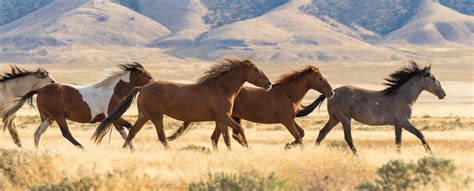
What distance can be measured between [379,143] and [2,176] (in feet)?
43.3

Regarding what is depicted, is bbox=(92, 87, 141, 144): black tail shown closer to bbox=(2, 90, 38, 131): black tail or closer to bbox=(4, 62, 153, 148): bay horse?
bbox=(4, 62, 153, 148): bay horse

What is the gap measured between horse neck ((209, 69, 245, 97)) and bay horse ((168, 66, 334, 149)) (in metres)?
1.26

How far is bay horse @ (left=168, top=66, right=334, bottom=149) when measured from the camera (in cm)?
1667

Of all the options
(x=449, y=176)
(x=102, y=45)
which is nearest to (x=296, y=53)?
(x=102, y=45)

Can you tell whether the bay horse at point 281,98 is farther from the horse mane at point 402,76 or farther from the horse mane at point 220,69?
the horse mane at point 402,76

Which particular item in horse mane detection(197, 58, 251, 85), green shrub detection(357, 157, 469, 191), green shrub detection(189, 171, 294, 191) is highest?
green shrub detection(189, 171, 294, 191)

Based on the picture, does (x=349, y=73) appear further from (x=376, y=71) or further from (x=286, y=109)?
(x=286, y=109)

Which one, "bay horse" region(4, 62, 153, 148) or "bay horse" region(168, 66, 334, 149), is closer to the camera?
"bay horse" region(168, 66, 334, 149)

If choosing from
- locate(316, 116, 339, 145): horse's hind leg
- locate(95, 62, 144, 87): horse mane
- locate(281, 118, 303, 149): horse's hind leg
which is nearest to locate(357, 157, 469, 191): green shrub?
locate(281, 118, 303, 149): horse's hind leg

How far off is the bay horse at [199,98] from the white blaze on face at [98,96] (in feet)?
3.68

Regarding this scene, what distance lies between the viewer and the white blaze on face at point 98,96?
1703 centimetres

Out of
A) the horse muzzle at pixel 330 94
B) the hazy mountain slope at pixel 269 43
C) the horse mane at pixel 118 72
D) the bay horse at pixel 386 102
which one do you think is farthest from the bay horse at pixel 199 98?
the hazy mountain slope at pixel 269 43

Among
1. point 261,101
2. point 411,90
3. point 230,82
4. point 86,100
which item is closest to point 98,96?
point 86,100

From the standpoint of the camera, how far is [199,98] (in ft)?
49.6
